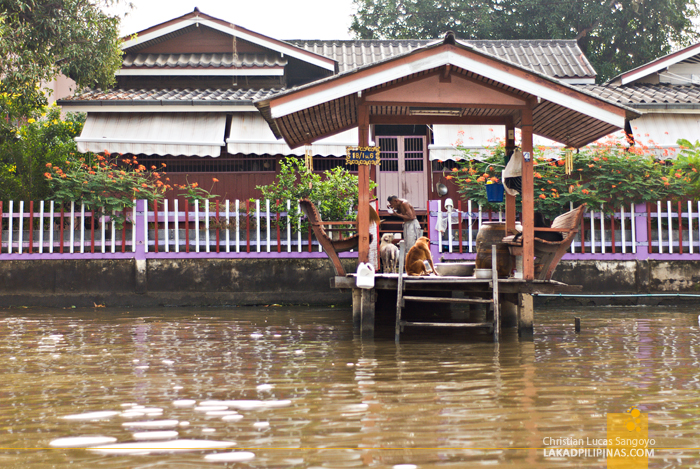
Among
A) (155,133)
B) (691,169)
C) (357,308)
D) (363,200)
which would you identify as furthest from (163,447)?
(155,133)

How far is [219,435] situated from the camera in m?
3.30

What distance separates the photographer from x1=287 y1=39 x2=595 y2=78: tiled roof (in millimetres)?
16641

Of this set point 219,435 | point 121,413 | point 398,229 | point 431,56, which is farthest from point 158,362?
point 398,229

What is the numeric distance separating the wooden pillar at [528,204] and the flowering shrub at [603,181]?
294 cm

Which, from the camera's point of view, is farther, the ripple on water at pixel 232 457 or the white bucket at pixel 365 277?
the white bucket at pixel 365 277

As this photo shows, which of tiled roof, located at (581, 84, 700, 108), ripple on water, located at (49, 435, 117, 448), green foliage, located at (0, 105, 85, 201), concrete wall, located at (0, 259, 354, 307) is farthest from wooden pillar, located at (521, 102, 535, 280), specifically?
green foliage, located at (0, 105, 85, 201)

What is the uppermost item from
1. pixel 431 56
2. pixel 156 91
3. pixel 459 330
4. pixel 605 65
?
pixel 605 65

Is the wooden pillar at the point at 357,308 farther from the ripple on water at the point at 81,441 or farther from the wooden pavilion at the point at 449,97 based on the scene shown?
the ripple on water at the point at 81,441

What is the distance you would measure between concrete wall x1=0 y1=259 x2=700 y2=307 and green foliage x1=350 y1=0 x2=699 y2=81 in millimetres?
15074

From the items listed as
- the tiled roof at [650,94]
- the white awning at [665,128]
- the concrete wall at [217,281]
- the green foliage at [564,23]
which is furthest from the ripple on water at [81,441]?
the green foliage at [564,23]

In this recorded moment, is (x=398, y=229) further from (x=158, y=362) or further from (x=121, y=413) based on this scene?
(x=121, y=413)

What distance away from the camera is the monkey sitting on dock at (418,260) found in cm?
777

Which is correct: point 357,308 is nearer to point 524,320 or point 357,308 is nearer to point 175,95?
point 524,320

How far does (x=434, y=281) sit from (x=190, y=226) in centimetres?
590
